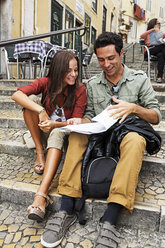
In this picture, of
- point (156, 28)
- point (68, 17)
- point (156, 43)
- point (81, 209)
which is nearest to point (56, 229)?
point (81, 209)

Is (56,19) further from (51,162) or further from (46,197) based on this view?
(46,197)

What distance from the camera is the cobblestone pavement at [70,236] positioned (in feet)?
5.21

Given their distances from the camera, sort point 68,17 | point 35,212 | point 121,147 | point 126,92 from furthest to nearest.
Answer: point 68,17
point 126,92
point 121,147
point 35,212

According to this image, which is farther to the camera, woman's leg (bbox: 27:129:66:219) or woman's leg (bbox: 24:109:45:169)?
woman's leg (bbox: 24:109:45:169)

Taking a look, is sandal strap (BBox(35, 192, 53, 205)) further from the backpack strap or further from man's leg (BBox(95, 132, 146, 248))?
man's leg (BBox(95, 132, 146, 248))

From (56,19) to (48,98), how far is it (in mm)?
8511

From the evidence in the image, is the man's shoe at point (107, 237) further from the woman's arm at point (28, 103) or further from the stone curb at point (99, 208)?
the woman's arm at point (28, 103)

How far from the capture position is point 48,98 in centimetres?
224

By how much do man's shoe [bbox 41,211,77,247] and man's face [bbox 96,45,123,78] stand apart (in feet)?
4.15

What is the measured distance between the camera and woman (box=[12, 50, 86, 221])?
1.99 m

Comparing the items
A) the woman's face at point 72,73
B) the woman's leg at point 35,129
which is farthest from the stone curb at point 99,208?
the woman's face at point 72,73

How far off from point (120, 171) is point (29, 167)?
111 centimetres

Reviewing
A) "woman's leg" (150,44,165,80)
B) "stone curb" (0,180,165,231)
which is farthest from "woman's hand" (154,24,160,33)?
"stone curb" (0,180,165,231)

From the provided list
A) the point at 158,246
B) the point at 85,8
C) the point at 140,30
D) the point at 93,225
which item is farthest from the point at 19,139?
the point at 140,30
